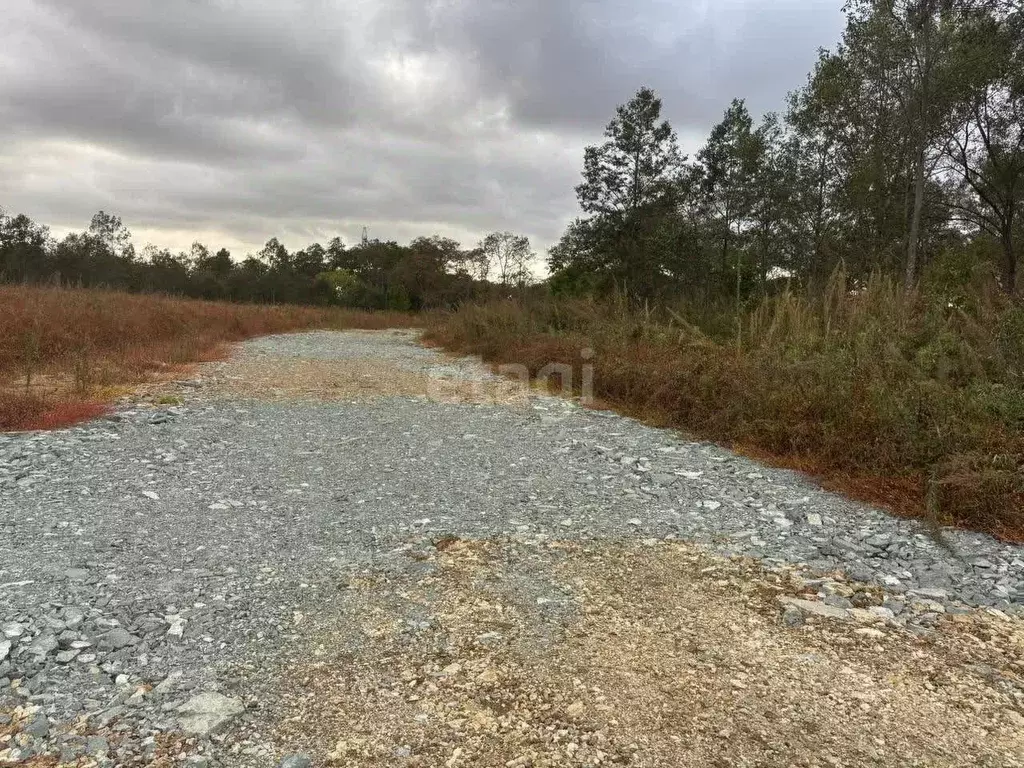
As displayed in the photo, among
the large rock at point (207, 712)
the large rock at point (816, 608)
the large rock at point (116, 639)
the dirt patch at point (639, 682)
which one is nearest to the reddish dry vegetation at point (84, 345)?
the large rock at point (116, 639)

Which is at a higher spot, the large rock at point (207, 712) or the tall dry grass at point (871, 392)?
the tall dry grass at point (871, 392)

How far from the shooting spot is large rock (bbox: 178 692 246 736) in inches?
83.5

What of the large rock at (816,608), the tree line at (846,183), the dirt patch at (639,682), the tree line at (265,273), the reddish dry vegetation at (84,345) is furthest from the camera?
the tree line at (265,273)

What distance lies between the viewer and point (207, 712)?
7.22 ft

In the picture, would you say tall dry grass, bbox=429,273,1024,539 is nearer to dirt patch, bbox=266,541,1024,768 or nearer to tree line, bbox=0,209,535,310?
dirt patch, bbox=266,541,1024,768

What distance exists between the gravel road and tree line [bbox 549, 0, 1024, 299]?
6490 millimetres

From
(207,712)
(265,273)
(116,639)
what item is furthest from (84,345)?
(265,273)

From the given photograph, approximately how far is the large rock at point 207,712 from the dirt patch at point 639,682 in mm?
198

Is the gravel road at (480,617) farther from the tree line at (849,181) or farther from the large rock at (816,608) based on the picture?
the tree line at (849,181)

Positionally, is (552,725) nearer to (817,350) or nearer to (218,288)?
(817,350)

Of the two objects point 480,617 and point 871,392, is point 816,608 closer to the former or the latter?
point 480,617

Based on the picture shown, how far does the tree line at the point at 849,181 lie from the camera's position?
13.2m

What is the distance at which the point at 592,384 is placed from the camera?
372 inches

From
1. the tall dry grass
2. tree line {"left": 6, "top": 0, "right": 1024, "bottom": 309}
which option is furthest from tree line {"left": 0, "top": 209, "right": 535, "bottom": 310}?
the tall dry grass
